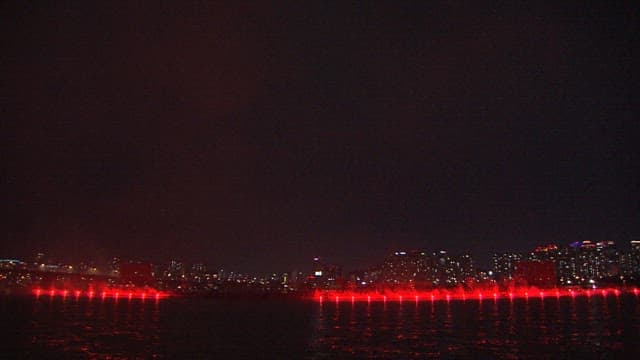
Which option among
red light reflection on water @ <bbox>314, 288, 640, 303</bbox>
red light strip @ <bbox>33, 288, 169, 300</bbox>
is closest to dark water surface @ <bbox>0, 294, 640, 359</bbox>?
red light reflection on water @ <bbox>314, 288, 640, 303</bbox>

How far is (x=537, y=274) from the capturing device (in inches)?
5940

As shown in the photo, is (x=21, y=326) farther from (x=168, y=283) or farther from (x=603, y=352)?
(x=168, y=283)

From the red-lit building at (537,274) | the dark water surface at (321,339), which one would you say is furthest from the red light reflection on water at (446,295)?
the dark water surface at (321,339)

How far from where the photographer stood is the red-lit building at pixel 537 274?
484ft

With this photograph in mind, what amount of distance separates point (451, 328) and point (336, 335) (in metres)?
8.33

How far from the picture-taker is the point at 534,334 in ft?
110

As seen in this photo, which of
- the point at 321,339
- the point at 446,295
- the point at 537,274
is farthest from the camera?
the point at 537,274

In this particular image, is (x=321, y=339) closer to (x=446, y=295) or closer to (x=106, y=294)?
(x=446, y=295)

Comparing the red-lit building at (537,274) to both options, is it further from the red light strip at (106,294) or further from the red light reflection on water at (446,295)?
the red light strip at (106,294)

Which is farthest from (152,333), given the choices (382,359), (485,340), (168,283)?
(168,283)

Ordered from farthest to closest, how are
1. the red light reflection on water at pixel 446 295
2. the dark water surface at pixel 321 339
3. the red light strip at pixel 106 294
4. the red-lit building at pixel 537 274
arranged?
the red-lit building at pixel 537 274, the red light strip at pixel 106 294, the red light reflection on water at pixel 446 295, the dark water surface at pixel 321 339

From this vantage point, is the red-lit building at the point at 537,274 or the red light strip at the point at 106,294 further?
the red-lit building at the point at 537,274

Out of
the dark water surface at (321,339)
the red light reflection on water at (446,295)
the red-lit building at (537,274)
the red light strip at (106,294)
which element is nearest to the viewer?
the dark water surface at (321,339)

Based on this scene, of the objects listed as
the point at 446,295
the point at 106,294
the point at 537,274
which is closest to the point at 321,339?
the point at 446,295
